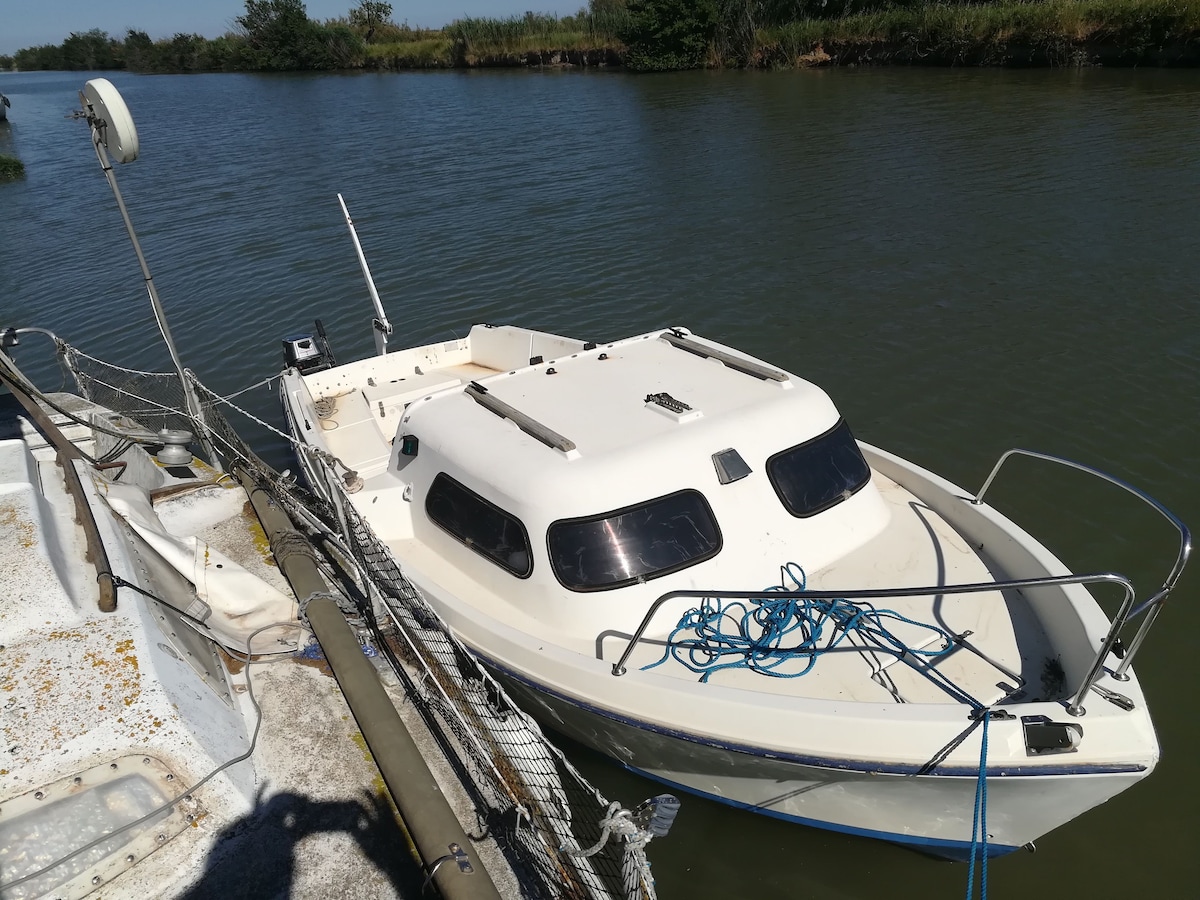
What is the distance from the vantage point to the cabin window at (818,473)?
6.10 meters

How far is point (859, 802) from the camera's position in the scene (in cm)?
482

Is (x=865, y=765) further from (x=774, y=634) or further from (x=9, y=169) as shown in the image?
(x=9, y=169)

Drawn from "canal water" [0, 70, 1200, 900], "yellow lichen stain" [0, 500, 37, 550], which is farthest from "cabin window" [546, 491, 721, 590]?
"yellow lichen stain" [0, 500, 37, 550]

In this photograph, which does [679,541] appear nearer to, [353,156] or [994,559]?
[994,559]

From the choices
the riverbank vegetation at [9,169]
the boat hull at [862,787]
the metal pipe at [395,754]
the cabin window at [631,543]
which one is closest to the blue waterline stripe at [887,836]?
the boat hull at [862,787]

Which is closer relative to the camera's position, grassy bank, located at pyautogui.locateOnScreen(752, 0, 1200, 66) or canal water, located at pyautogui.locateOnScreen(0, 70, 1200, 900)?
canal water, located at pyautogui.locateOnScreen(0, 70, 1200, 900)

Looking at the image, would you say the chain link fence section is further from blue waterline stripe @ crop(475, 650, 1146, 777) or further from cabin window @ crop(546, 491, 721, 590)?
cabin window @ crop(546, 491, 721, 590)

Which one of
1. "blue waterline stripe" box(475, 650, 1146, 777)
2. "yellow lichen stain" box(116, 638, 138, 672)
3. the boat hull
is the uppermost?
"yellow lichen stain" box(116, 638, 138, 672)

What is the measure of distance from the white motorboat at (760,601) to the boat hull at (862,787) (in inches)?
0.7

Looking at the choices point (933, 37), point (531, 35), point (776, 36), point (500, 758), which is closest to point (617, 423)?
point (500, 758)

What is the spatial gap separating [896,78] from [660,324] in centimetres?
2560

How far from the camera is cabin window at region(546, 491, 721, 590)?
218 inches

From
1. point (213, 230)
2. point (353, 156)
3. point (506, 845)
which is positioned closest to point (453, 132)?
point (353, 156)

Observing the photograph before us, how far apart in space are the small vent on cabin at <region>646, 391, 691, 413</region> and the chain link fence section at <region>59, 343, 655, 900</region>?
8.00ft
